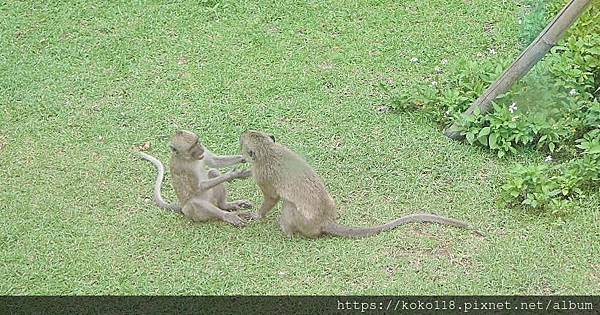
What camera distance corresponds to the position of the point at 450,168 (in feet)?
24.8

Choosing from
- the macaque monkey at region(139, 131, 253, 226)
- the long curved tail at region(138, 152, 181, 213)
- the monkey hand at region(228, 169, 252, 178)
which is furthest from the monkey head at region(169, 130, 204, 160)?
the long curved tail at region(138, 152, 181, 213)

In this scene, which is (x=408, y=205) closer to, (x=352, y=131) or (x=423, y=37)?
(x=352, y=131)

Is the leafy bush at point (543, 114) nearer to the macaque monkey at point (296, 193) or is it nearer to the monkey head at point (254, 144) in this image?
the macaque monkey at point (296, 193)

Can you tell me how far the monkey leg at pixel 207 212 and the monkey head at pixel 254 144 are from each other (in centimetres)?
48

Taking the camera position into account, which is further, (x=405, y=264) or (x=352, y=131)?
(x=352, y=131)

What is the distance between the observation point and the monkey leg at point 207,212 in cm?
696

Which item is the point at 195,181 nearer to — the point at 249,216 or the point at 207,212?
the point at 207,212

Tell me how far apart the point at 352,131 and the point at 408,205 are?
1304mm

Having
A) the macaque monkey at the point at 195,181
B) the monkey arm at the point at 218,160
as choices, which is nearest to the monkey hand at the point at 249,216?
the macaque monkey at the point at 195,181

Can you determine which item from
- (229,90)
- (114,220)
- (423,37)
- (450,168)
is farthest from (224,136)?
(423,37)

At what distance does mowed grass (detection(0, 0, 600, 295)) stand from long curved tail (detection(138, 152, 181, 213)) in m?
0.07

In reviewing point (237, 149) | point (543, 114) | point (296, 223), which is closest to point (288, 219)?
point (296, 223)

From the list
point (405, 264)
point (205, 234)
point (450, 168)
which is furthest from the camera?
point (450, 168)

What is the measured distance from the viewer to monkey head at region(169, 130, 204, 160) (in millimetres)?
6895
